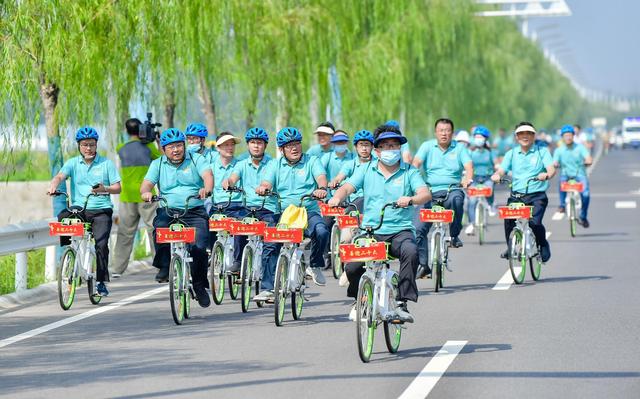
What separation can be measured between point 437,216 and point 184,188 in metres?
2.92

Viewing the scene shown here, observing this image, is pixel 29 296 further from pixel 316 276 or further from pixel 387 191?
pixel 387 191

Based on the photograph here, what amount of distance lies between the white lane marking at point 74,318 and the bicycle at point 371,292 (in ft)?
10.1

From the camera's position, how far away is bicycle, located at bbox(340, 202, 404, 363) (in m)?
10.1

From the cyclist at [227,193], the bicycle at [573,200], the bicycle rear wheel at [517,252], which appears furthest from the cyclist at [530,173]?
the bicycle at [573,200]

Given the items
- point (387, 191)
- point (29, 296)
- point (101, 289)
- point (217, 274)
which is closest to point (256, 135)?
point (217, 274)

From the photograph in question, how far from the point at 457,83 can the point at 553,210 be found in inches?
444

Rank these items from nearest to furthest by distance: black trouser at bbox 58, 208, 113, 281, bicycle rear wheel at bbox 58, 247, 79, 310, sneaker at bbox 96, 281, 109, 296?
bicycle rear wheel at bbox 58, 247, 79, 310 → black trouser at bbox 58, 208, 113, 281 → sneaker at bbox 96, 281, 109, 296

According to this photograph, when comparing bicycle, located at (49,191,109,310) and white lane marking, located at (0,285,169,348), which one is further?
bicycle, located at (49,191,109,310)

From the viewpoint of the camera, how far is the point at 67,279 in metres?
14.1

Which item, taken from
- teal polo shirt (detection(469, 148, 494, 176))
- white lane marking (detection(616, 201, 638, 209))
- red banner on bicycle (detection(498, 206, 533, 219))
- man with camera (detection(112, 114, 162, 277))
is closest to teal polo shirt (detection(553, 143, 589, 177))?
teal polo shirt (detection(469, 148, 494, 176))

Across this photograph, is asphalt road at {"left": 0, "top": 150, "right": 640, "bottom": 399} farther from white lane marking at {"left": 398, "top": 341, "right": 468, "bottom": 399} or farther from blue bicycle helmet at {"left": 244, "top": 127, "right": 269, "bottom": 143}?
blue bicycle helmet at {"left": 244, "top": 127, "right": 269, "bottom": 143}

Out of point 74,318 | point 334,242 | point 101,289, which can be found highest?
point 334,242

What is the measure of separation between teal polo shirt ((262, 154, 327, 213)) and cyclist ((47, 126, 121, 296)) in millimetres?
1641

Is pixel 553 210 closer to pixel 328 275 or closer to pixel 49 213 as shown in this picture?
pixel 49 213
